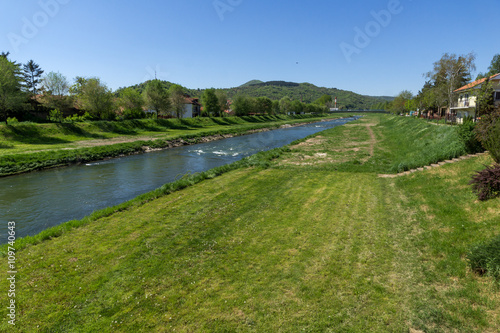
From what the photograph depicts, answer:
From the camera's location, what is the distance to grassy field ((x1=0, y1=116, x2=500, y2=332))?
17.6 feet

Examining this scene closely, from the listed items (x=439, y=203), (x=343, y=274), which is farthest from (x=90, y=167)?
(x=439, y=203)

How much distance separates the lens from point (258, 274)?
6984 mm

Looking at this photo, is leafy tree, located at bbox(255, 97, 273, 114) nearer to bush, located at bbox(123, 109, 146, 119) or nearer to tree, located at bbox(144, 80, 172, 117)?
tree, located at bbox(144, 80, 172, 117)

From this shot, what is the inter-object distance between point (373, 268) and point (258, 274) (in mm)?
3209

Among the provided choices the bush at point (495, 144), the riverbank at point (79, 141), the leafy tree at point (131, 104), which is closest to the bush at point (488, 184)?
the bush at point (495, 144)

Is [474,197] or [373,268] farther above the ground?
[474,197]

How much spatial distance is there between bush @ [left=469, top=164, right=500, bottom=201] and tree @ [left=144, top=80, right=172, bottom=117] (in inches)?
2802

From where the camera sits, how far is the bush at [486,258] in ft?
19.5

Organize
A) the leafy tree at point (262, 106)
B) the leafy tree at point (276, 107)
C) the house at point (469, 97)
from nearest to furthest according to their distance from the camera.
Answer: the house at point (469, 97) < the leafy tree at point (262, 106) < the leafy tree at point (276, 107)

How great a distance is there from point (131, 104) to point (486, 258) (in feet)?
262

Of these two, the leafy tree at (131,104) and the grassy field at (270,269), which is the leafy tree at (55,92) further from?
the grassy field at (270,269)

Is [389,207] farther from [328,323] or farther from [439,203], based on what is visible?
[328,323]

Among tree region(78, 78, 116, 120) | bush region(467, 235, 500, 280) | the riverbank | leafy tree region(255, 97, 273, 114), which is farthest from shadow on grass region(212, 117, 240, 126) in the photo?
bush region(467, 235, 500, 280)

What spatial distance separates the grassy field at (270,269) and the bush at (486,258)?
27 cm
